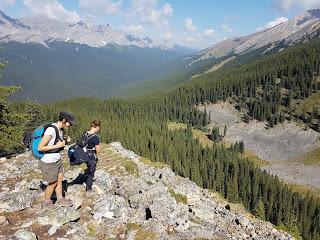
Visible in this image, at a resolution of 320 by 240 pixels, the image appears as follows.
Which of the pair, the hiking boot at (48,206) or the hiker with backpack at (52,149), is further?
the hiking boot at (48,206)

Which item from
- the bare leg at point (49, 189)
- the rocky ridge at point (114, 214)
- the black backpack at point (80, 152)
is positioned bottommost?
the rocky ridge at point (114, 214)

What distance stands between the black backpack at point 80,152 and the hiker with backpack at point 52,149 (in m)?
2.81

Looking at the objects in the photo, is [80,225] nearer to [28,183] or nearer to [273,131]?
[28,183]

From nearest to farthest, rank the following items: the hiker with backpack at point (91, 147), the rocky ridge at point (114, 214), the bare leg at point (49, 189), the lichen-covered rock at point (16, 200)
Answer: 1. the rocky ridge at point (114, 214)
2. the bare leg at point (49, 189)
3. the lichen-covered rock at point (16, 200)
4. the hiker with backpack at point (91, 147)

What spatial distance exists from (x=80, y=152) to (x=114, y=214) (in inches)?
188

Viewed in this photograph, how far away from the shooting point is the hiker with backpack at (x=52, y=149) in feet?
62.8

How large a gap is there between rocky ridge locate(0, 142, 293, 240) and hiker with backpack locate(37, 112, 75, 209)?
1.76m

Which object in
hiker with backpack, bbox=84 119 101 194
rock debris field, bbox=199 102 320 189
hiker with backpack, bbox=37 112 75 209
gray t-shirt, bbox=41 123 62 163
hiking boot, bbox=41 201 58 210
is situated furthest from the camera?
rock debris field, bbox=199 102 320 189

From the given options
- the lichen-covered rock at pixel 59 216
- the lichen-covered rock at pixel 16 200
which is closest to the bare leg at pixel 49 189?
the lichen-covered rock at pixel 59 216

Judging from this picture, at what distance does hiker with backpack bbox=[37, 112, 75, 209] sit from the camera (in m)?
19.2

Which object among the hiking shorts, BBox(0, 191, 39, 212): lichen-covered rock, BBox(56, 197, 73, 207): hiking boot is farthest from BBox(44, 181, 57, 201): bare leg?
BBox(0, 191, 39, 212): lichen-covered rock

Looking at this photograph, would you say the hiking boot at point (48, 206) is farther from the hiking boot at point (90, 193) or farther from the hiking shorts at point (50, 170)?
the hiking boot at point (90, 193)

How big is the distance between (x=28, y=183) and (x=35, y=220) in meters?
7.27

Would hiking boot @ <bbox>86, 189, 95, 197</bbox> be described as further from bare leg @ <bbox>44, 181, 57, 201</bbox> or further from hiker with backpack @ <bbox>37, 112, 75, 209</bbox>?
bare leg @ <bbox>44, 181, 57, 201</bbox>
